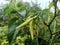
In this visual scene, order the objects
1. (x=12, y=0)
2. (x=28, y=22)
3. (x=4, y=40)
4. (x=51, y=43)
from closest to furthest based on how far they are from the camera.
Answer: (x=28, y=22) < (x=51, y=43) < (x=12, y=0) < (x=4, y=40)

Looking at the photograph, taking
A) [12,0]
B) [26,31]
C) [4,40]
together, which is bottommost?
[4,40]

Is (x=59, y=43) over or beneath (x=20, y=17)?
beneath

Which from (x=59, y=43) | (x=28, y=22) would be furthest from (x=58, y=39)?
(x=28, y=22)

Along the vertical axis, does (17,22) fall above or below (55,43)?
above

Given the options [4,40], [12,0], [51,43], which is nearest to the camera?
[51,43]

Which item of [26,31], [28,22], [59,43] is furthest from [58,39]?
[28,22]

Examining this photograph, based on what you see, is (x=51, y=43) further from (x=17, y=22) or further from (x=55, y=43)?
(x=17, y=22)

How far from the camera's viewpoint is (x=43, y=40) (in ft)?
2.88

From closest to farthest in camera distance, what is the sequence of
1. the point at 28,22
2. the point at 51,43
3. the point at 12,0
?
the point at 28,22, the point at 51,43, the point at 12,0

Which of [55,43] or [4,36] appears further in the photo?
[4,36]

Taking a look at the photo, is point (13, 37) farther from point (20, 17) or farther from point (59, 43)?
point (59, 43)

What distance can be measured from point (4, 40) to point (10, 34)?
34cm

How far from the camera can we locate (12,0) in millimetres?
933

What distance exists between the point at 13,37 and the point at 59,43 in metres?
0.29
